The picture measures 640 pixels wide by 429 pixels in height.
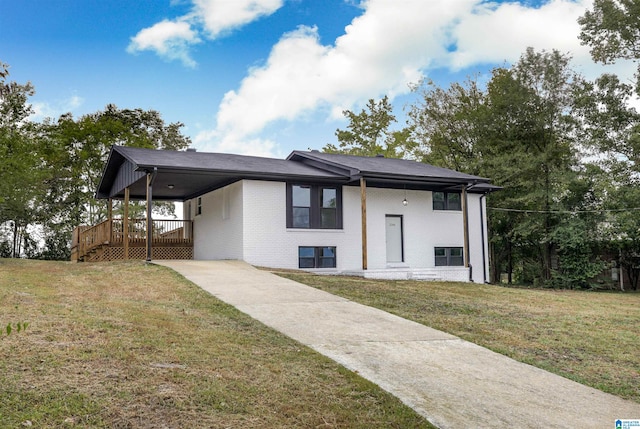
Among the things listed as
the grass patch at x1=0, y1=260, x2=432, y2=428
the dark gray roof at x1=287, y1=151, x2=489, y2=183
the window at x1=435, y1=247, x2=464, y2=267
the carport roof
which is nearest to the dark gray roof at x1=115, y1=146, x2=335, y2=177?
the carport roof

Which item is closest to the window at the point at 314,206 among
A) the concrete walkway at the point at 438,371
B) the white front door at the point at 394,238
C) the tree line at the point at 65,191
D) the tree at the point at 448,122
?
the white front door at the point at 394,238

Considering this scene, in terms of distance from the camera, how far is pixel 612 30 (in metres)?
23.6

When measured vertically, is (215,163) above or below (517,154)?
below

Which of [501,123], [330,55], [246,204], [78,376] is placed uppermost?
[330,55]

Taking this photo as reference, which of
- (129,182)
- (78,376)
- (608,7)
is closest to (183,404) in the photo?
(78,376)

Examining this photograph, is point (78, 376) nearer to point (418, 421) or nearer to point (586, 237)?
point (418, 421)

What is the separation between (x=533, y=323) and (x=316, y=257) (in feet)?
29.5

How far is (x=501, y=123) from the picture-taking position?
27750mm

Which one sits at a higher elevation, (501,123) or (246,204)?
(501,123)

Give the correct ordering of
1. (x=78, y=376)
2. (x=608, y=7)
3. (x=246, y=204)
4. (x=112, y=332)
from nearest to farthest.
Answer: (x=78, y=376)
(x=112, y=332)
(x=246, y=204)
(x=608, y=7)

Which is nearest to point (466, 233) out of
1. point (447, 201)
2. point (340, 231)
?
point (447, 201)

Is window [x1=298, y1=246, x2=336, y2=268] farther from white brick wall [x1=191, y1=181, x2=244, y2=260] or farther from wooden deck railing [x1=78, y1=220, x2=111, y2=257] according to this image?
wooden deck railing [x1=78, y1=220, x2=111, y2=257]

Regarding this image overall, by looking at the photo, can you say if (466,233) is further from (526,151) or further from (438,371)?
(438,371)

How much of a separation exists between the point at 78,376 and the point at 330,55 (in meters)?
22.2
